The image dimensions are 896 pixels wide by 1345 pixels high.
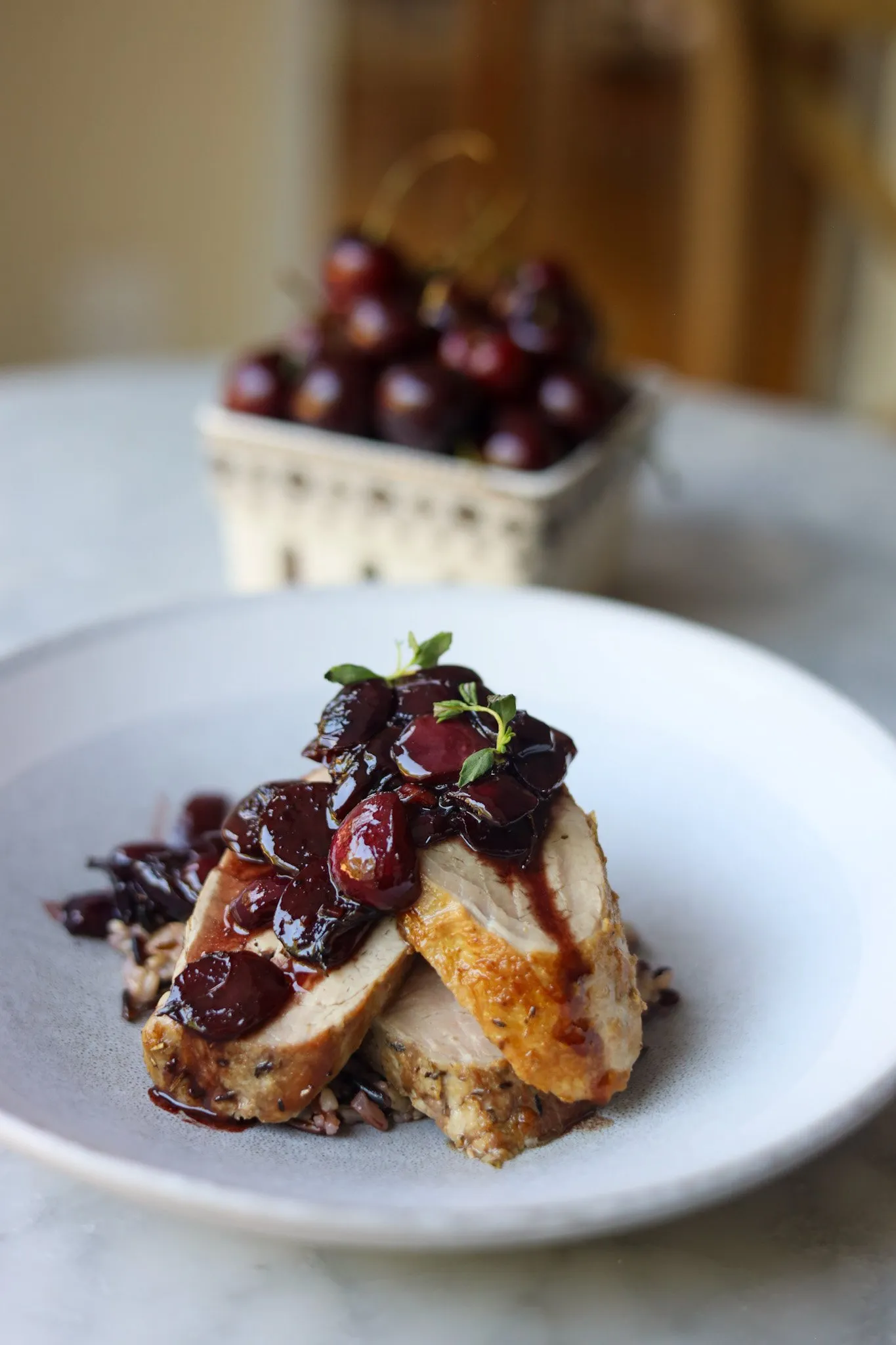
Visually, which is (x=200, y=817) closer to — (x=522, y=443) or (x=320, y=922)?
(x=320, y=922)

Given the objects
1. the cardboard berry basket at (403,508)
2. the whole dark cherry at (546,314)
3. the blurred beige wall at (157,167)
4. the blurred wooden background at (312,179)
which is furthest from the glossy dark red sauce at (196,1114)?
the blurred beige wall at (157,167)

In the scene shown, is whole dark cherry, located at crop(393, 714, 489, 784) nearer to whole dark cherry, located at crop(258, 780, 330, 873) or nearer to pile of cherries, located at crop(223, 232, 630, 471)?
whole dark cherry, located at crop(258, 780, 330, 873)

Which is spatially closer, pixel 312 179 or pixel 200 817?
pixel 200 817

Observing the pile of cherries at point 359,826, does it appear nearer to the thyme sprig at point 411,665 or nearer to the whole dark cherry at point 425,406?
the thyme sprig at point 411,665

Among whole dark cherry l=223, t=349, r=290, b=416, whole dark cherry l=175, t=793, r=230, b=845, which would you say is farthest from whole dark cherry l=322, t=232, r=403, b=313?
whole dark cherry l=175, t=793, r=230, b=845

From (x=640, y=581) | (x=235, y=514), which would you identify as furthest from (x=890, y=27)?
(x=235, y=514)

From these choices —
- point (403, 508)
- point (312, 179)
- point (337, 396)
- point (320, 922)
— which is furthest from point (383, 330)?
point (312, 179)

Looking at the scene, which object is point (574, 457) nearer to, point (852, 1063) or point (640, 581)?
point (640, 581)
